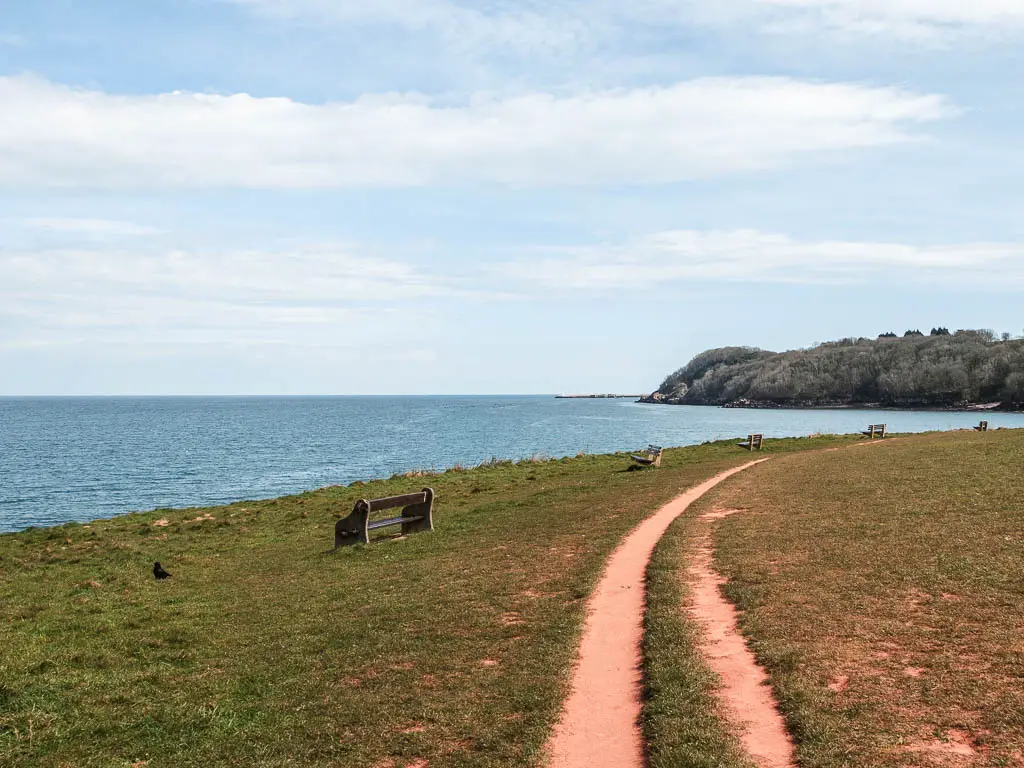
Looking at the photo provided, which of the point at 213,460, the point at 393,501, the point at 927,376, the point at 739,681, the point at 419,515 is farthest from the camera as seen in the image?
the point at 927,376

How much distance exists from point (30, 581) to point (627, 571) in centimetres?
1254

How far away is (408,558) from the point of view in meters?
15.8

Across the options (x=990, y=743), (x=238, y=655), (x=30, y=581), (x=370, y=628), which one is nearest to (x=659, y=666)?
(x=990, y=743)

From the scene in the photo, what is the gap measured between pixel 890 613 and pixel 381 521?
39.5 feet

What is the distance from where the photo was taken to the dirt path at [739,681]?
6230 millimetres

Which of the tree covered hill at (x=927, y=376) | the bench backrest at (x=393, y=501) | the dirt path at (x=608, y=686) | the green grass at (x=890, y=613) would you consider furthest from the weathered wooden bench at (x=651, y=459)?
the tree covered hill at (x=927, y=376)

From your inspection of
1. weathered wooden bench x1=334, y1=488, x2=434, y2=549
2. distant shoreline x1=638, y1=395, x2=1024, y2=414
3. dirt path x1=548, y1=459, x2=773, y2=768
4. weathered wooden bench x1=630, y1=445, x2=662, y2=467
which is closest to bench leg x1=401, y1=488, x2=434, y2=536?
weathered wooden bench x1=334, y1=488, x2=434, y2=549

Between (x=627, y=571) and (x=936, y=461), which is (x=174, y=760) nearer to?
(x=627, y=571)

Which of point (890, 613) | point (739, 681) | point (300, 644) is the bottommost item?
point (300, 644)

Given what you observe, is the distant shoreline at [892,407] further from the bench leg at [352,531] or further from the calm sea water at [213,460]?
the bench leg at [352,531]

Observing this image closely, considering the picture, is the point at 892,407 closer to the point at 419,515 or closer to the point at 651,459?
the point at 651,459

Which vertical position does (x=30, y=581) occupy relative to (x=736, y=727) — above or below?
below

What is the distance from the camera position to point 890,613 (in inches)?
364

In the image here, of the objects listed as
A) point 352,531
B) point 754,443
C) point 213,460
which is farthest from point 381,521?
point 213,460
